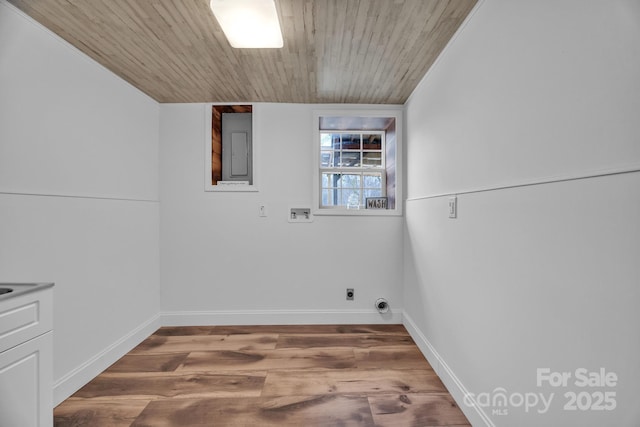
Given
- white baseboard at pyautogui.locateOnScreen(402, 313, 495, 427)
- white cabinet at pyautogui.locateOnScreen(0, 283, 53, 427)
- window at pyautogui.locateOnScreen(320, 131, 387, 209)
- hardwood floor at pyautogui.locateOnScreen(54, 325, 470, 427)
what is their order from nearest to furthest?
white cabinet at pyautogui.locateOnScreen(0, 283, 53, 427), white baseboard at pyautogui.locateOnScreen(402, 313, 495, 427), hardwood floor at pyautogui.locateOnScreen(54, 325, 470, 427), window at pyautogui.locateOnScreen(320, 131, 387, 209)

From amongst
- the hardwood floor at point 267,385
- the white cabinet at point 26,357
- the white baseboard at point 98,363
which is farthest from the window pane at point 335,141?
the white cabinet at point 26,357

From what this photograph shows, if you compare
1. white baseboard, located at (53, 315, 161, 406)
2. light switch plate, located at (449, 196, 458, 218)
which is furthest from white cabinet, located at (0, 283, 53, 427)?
light switch plate, located at (449, 196, 458, 218)

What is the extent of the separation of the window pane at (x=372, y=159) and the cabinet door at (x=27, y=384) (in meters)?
2.98

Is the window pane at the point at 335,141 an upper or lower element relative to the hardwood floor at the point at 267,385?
upper

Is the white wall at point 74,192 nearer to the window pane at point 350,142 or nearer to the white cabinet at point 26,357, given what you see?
the white cabinet at point 26,357

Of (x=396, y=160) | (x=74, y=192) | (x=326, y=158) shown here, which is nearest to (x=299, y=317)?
(x=326, y=158)

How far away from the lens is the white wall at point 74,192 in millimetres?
1569

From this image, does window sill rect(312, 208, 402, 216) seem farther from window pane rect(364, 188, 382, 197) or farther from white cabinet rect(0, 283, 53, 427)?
white cabinet rect(0, 283, 53, 427)

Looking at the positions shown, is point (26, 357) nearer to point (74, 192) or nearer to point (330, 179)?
point (74, 192)

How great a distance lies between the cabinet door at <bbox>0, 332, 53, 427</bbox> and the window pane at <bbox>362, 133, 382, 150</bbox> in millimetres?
3091

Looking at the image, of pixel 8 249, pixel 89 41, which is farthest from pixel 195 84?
pixel 8 249

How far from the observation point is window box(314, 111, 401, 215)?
3002 millimetres

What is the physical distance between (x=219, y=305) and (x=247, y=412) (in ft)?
4.67

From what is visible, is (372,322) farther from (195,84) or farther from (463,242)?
(195,84)
